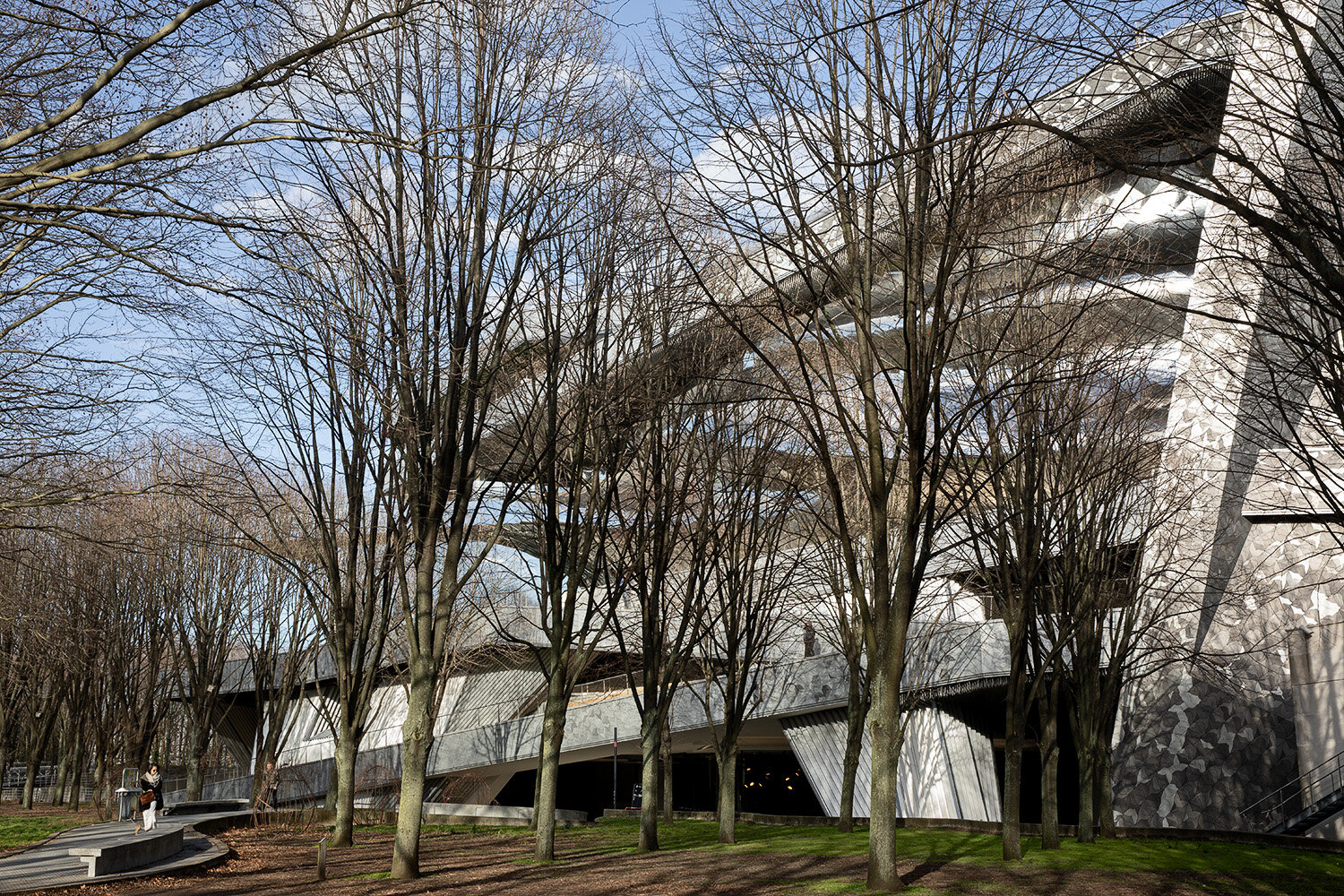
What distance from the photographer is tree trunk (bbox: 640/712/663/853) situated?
53.7ft

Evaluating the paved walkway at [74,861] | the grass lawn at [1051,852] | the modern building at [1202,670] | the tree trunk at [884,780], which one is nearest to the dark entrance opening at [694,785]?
the modern building at [1202,670]

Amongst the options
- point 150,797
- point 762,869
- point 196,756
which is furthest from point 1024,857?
point 196,756

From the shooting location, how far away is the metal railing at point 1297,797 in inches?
915

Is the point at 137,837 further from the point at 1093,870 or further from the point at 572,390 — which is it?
the point at 1093,870

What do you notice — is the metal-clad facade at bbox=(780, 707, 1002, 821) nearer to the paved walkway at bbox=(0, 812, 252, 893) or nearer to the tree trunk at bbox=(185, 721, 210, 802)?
the paved walkway at bbox=(0, 812, 252, 893)

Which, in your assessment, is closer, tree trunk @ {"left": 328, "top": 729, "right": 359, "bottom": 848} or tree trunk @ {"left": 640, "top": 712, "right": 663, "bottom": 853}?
tree trunk @ {"left": 640, "top": 712, "right": 663, "bottom": 853}

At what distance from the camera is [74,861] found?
14.3 metres

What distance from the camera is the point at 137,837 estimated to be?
14875 mm

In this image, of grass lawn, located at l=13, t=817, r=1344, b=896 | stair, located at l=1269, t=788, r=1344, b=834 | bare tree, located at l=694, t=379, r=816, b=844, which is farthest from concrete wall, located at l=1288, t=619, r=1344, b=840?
bare tree, located at l=694, t=379, r=816, b=844

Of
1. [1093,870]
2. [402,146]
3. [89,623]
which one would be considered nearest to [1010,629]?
[1093,870]

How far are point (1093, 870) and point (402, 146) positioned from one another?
489 inches

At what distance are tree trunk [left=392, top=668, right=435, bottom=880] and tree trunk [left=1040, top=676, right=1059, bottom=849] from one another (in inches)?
401

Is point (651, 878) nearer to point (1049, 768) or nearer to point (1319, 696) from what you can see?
point (1049, 768)

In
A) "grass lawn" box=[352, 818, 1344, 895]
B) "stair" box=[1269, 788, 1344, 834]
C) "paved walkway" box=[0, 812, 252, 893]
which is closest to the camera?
"paved walkway" box=[0, 812, 252, 893]
